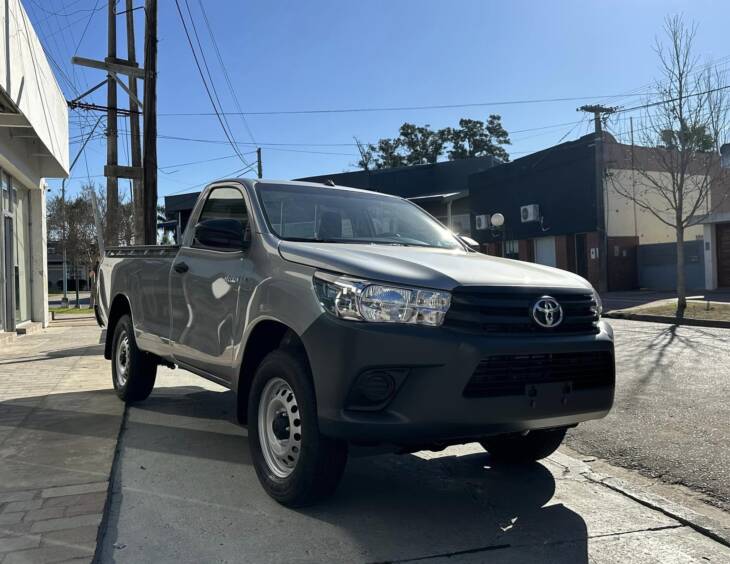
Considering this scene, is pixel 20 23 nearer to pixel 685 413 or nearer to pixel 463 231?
pixel 685 413

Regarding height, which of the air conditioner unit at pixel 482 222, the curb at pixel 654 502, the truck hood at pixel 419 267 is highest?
the air conditioner unit at pixel 482 222

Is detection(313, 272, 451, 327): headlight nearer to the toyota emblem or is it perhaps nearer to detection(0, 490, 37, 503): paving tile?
the toyota emblem

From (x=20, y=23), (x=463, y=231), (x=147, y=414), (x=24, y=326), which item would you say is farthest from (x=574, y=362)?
(x=463, y=231)

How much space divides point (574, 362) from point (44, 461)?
3675 mm

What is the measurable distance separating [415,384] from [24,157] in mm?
14213

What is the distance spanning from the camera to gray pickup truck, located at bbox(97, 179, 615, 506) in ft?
10.4

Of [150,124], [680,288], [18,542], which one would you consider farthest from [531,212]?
[18,542]

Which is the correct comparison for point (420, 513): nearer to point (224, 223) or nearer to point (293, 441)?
point (293, 441)

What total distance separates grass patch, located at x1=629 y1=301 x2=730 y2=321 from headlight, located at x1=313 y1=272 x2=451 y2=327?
1383cm

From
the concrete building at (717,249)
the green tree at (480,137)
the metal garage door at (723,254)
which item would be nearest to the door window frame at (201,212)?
the concrete building at (717,249)

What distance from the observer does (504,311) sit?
11.0 feet

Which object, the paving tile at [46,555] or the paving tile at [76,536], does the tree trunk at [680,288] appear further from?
the paving tile at [46,555]

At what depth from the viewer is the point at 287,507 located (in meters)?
3.70

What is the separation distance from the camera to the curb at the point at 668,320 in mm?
14452
